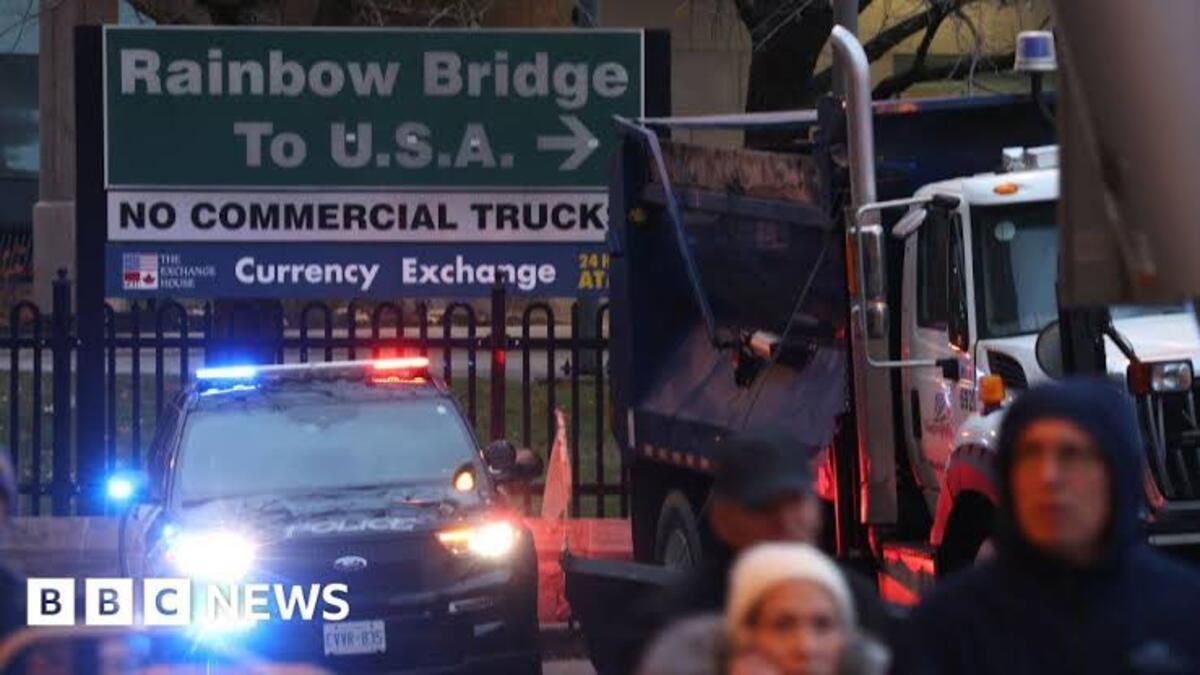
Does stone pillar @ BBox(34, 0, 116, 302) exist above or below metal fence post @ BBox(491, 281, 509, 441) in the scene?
above

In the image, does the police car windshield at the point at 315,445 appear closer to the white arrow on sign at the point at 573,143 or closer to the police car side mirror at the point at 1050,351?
the police car side mirror at the point at 1050,351

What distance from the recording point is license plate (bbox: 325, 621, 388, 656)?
11.0 m

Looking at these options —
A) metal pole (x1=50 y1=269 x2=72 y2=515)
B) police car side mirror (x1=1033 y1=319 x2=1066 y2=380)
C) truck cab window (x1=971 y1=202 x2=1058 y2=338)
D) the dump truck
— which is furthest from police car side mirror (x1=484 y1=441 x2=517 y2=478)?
metal pole (x1=50 y1=269 x2=72 y2=515)

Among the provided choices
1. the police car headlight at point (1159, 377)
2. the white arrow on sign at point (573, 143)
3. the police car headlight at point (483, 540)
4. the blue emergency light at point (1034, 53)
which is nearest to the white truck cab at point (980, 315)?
the police car headlight at point (1159, 377)

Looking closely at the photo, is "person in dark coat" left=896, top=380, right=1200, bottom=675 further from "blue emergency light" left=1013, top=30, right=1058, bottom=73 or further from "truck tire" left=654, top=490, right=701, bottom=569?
"truck tire" left=654, top=490, right=701, bottom=569

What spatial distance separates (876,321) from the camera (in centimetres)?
1086

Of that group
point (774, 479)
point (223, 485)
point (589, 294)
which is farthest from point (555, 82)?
point (774, 479)

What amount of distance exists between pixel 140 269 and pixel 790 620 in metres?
13.8

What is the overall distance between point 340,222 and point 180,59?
5.67 ft

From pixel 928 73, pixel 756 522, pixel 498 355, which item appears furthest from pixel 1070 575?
pixel 928 73

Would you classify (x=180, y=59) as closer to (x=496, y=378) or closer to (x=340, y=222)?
(x=340, y=222)

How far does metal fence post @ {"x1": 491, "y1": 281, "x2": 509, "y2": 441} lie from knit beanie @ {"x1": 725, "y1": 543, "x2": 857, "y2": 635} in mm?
11940

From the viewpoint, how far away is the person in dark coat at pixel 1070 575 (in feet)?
14.8

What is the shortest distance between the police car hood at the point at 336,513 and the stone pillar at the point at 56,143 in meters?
20.1
